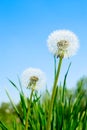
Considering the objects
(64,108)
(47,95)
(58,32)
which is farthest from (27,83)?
(47,95)

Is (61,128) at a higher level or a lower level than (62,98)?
lower

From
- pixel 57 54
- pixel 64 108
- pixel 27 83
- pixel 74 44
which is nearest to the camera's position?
pixel 57 54

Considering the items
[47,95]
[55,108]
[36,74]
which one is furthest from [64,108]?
[36,74]

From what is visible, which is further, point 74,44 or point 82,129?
point 82,129

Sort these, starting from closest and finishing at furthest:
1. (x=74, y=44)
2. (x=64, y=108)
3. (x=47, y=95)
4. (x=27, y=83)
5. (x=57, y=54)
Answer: (x=57, y=54), (x=74, y=44), (x=27, y=83), (x=64, y=108), (x=47, y=95)

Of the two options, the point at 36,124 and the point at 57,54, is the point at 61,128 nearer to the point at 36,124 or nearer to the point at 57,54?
the point at 36,124

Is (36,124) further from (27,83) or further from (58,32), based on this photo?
(58,32)
